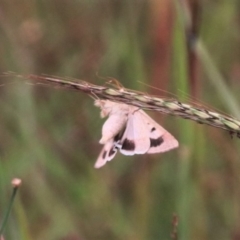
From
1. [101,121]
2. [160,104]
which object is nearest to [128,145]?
[160,104]

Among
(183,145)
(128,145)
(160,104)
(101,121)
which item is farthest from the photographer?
(101,121)

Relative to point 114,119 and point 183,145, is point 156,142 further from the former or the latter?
point 183,145

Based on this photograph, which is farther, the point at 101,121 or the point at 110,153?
the point at 101,121

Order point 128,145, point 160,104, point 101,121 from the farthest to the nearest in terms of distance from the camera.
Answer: point 101,121, point 128,145, point 160,104

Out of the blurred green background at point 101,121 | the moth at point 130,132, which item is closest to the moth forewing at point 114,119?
the moth at point 130,132

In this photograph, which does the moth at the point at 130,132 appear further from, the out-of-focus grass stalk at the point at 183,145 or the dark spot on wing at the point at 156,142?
the out-of-focus grass stalk at the point at 183,145

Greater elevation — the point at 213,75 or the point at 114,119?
the point at 213,75

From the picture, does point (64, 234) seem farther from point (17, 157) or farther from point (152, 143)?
point (152, 143)
